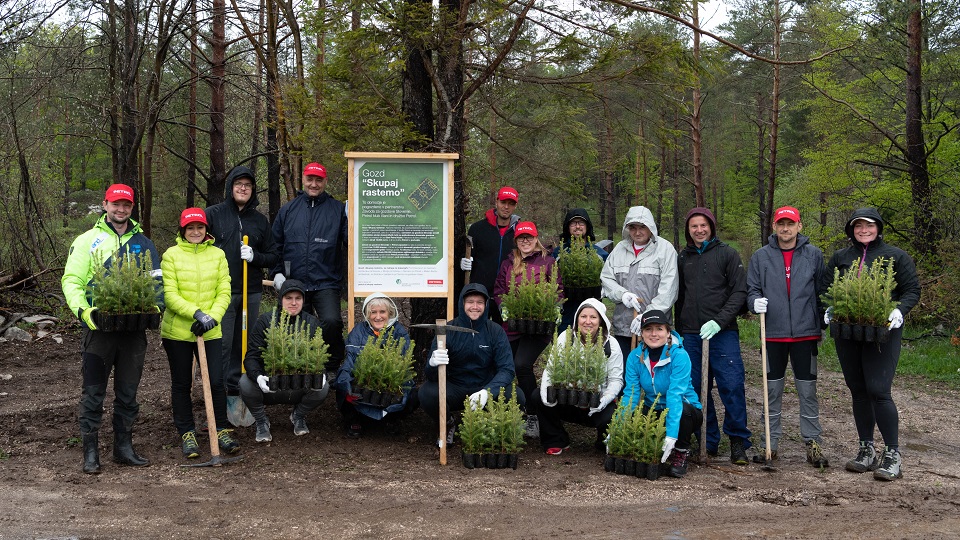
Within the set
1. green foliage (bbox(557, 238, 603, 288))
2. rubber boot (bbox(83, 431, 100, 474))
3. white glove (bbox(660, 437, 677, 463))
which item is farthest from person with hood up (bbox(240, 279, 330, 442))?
white glove (bbox(660, 437, 677, 463))

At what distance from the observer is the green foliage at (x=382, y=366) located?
679 centimetres

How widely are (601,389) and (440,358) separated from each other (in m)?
1.41

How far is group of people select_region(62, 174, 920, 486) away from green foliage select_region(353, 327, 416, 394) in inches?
9.3

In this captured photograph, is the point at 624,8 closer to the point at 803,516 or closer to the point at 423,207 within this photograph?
the point at 423,207

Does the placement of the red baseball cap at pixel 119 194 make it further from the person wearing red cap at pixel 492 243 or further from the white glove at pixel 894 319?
the white glove at pixel 894 319

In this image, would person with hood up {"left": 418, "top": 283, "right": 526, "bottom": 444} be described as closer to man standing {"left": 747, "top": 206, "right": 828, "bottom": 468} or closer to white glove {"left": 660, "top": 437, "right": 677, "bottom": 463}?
white glove {"left": 660, "top": 437, "right": 677, "bottom": 463}

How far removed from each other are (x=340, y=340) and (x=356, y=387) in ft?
3.71

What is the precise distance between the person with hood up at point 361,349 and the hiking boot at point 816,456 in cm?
350

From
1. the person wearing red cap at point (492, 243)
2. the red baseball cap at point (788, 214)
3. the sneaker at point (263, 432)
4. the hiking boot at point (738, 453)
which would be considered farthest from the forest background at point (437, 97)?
the hiking boot at point (738, 453)

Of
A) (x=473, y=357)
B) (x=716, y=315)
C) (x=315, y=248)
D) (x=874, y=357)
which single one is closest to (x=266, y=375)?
(x=315, y=248)

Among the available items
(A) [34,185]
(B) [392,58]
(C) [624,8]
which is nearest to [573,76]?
(C) [624,8]

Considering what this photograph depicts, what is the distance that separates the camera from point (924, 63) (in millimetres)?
21000

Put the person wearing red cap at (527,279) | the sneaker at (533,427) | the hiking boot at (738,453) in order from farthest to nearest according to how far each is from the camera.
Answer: the sneaker at (533,427) < the person wearing red cap at (527,279) < the hiking boot at (738,453)

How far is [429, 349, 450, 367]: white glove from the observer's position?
6.76 m
